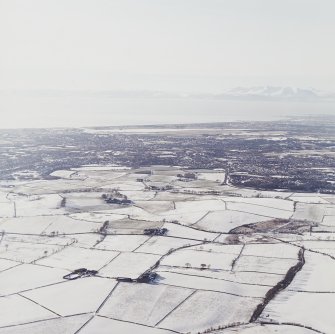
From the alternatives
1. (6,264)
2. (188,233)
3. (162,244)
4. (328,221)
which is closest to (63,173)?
(188,233)

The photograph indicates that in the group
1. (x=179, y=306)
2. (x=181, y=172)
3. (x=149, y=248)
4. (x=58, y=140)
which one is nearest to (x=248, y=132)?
(x=58, y=140)

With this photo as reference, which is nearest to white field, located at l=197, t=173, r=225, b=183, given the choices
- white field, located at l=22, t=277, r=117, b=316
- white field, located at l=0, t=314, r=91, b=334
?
white field, located at l=22, t=277, r=117, b=316

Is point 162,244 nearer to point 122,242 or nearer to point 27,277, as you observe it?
point 122,242

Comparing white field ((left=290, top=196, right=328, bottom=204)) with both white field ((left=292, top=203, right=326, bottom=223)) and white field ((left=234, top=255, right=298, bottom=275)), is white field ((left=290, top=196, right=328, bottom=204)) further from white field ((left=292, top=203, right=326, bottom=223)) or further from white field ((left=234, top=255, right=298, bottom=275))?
white field ((left=234, top=255, right=298, bottom=275))

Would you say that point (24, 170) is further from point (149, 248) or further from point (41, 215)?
point (149, 248)

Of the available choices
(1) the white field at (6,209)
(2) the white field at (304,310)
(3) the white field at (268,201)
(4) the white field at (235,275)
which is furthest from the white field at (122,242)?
(3) the white field at (268,201)

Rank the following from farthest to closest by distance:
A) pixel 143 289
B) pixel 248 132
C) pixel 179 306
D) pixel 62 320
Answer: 1. pixel 248 132
2. pixel 143 289
3. pixel 179 306
4. pixel 62 320
